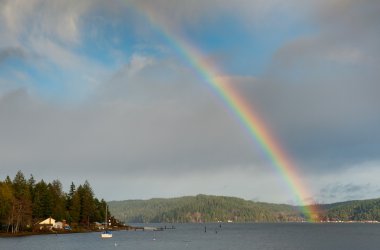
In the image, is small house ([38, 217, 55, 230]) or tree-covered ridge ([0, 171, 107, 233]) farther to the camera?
small house ([38, 217, 55, 230])

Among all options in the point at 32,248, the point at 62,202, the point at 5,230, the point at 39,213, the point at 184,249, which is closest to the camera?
the point at 32,248

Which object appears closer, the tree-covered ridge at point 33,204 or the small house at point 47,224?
the tree-covered ridge at point 33,204

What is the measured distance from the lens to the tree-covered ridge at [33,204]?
472ft

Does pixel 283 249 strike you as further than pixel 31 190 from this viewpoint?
No

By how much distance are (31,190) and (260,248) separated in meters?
97.2

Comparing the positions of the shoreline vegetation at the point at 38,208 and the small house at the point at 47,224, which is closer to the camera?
the shoreline vegetation at the point at 38,208

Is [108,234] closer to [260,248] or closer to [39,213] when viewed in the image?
[39,213]

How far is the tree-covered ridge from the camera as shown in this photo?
144000 mm

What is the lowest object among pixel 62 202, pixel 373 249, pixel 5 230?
pixel 373 249

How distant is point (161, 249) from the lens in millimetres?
121812

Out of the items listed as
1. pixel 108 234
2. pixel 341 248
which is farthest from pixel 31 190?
pixel 341 248

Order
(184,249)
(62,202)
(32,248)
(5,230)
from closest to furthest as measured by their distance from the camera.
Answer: (32,248) → (184,249) → (5,230) → (62,202)

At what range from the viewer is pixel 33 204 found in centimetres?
16400

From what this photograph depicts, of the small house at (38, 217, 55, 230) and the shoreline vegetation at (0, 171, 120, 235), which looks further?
the small house at (38, 217, 55, 230)
